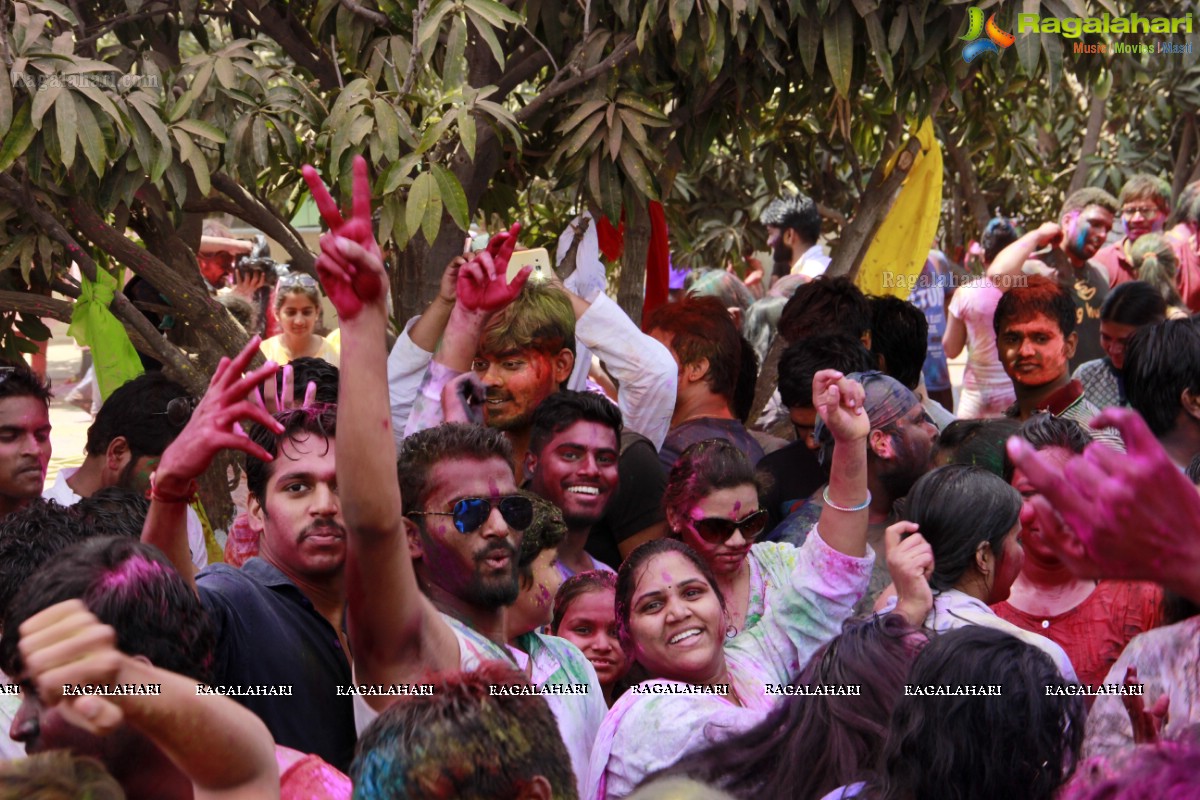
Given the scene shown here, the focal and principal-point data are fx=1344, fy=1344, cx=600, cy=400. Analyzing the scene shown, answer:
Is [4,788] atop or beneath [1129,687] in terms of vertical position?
atop

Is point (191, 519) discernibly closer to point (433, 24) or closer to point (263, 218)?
point (263, 218)

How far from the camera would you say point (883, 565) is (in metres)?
3.63

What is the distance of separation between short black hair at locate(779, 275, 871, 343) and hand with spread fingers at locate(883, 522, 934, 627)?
2013 mm

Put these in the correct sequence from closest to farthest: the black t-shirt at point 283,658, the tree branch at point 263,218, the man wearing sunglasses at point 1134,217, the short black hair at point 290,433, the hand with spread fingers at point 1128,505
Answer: the hand with spread fingers at point 1128,505 → the black t-shirt at point 283,658 → the short black hair at point 290,433 → the tree branch at point 263,218 → the man wearing sunglasses at point 1134,217

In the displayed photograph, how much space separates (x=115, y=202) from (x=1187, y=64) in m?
8.47

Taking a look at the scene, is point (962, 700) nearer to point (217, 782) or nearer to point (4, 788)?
point (217, 782)

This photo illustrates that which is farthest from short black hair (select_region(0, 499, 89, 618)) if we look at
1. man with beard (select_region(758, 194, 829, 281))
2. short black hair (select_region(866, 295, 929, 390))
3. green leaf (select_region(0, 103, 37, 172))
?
man with beard (select_region(758, 194, 829, 281))

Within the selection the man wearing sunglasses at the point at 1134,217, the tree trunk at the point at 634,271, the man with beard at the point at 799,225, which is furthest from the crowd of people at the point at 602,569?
the man with beard at the point at 799,225

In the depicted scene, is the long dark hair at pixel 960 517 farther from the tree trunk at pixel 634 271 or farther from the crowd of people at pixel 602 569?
the tree trunk at pixel 634 271

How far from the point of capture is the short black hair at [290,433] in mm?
3002

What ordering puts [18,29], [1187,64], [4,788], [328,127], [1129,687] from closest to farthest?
[4,788] → [1129,687] → [18,29] → [328,127] → [1187,64]

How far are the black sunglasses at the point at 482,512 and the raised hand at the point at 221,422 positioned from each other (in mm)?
581

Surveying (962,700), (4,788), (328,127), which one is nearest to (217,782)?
(4,788)

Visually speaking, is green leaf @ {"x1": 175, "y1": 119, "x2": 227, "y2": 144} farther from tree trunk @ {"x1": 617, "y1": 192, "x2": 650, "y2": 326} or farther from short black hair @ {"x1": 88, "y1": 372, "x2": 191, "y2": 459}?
tree trunk @ {"x1": 617, "y1": 192, "x2": 650, "y2": 326}
